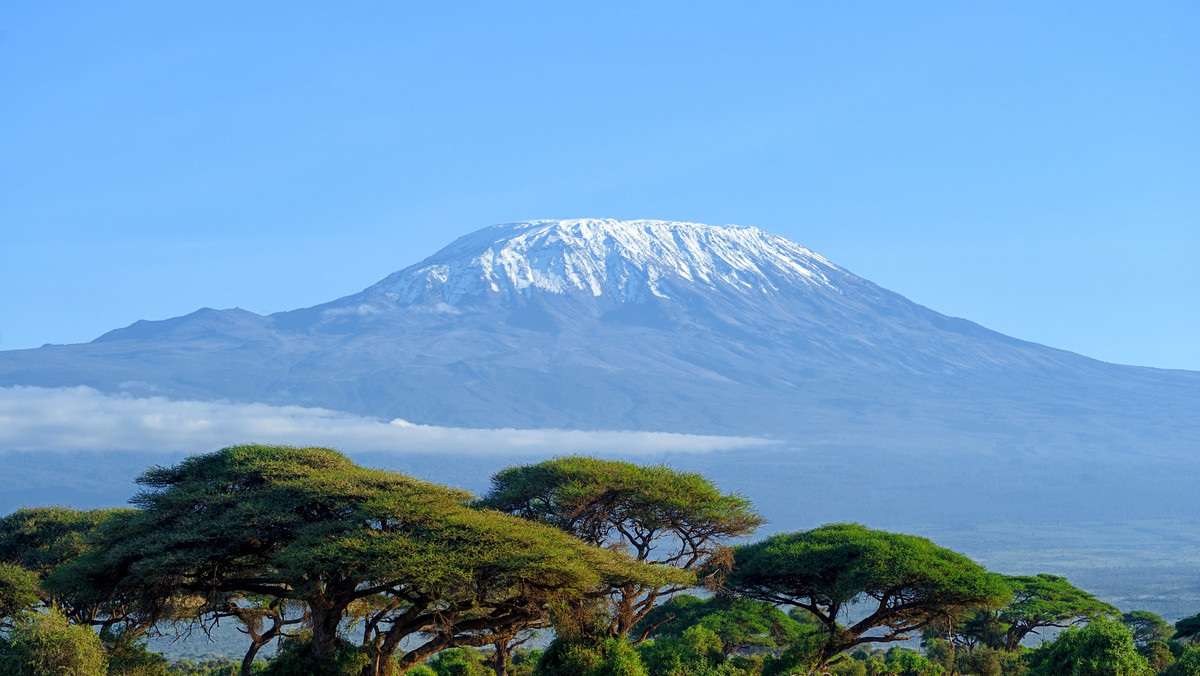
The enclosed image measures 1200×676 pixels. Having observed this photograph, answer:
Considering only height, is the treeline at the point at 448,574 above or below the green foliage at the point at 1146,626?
above

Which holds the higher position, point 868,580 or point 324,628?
point 868,580

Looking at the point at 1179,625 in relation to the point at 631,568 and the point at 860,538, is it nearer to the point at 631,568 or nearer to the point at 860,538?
the point at 860,538

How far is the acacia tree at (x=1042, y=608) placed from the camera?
138 ft

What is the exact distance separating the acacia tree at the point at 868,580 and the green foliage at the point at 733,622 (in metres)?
11.0

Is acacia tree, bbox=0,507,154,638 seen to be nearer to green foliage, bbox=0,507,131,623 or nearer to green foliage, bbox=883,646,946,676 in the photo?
green foliage, bbox=0,507,131,623

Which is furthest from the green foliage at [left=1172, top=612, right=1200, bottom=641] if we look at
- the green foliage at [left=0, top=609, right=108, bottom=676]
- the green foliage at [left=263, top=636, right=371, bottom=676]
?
the green foliage at [left=0, top=609, right=108, bottom=676]

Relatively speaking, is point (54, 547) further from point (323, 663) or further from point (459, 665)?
point (323, 663)

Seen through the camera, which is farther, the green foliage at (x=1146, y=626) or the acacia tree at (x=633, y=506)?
the green foliage at (x=1146, y=626)

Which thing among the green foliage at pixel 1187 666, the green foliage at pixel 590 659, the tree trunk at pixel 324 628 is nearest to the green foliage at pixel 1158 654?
the green foliage at pixel 1187 666

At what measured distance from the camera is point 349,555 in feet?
79.7

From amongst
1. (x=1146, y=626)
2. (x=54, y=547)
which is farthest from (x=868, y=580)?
(x=1146, y=626)

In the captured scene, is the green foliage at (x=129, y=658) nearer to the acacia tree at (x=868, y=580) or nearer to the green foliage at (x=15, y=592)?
the green foliage at (x=15, y=592)

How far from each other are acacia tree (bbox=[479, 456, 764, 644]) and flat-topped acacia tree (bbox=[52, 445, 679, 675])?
12.7ft

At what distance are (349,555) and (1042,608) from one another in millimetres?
28947
